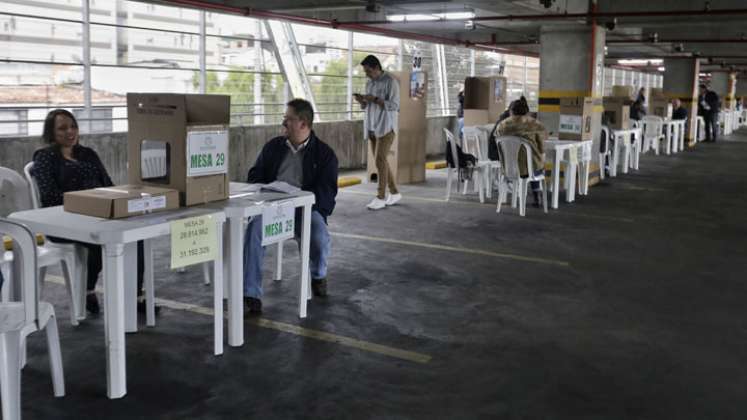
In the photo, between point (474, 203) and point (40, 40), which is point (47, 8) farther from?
point (474, 203)

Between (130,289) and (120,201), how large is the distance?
103 cm

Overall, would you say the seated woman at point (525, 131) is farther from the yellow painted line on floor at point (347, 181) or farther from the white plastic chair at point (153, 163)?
the white plastic chair at point (153, 163)

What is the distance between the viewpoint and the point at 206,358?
398 cm

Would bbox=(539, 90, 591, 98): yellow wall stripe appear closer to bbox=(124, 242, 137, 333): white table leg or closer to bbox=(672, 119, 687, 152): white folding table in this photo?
bbox=(672, 119, 687, 152): white folding table

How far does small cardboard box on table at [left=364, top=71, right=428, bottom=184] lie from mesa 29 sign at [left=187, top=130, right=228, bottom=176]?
22.8ft

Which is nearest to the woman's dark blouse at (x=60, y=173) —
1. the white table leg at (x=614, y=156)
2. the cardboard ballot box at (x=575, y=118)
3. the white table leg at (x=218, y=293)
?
the white table leg at (x=218, y=293)

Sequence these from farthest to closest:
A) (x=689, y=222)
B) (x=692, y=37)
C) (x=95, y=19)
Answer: (x=692, y=37)
(x=95, y=19)
(x=689, y=222)

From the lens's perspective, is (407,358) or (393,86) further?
(393,86)

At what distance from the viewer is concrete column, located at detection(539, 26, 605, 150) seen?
38.4 feet

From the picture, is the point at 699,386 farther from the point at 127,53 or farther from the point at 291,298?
the point at 127,53

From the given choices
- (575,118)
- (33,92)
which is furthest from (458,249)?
(33,92)

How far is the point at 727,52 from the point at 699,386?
20.0 m

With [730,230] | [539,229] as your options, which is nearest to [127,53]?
[539,229]

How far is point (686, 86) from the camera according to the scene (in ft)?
70.3
